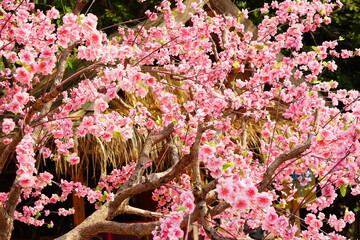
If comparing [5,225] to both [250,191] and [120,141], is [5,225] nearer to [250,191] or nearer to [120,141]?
[120,141]

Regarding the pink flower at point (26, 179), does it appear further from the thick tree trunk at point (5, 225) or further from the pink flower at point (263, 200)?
the pink flower at point (263, 200)

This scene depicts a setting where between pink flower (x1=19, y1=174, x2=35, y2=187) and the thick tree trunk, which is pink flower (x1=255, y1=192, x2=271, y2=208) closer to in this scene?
pink flower (x1=19, y1=174, x2=35, y2=187)

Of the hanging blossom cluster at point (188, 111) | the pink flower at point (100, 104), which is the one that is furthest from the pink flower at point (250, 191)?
the pink flower at point (100, 104)

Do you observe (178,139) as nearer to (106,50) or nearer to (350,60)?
(106,50)

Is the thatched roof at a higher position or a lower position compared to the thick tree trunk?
higher

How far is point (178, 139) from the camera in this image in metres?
5.62

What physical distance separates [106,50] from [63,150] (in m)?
1.17

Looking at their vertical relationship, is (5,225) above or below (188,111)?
below

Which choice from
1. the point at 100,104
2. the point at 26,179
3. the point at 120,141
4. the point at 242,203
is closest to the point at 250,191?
the point at 242,203

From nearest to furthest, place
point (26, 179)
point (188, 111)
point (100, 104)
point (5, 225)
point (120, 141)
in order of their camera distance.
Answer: point (26, 179), point (100, 104), point (5, 225), point (188, 111), point (120, 141)

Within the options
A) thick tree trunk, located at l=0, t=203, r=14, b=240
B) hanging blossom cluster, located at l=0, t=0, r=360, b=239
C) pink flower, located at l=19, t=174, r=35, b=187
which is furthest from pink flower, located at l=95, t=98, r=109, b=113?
thick tree trunk, located at l=0, t=203, r=14, b=240

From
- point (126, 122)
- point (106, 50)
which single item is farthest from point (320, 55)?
point (106, 50)

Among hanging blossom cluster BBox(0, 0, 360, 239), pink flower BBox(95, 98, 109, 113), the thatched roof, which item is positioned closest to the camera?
hanging blossom cluster BBox(0, 0, 360, 239)

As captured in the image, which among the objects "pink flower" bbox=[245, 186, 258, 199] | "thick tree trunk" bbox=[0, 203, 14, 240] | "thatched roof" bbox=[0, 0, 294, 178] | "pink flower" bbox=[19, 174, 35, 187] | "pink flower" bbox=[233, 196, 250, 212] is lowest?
"thick tree trunk" bbox=[0, 203, 14, 240]
